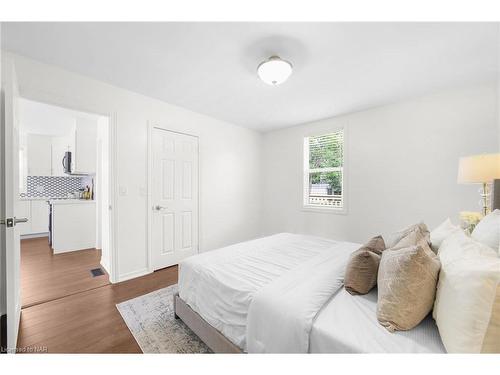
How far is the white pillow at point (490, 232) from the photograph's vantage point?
120 cm

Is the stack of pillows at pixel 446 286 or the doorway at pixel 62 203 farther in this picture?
the doorway at pixel 62 203

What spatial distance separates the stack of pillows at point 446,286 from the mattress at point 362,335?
47mm

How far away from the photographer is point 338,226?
3.54 metres

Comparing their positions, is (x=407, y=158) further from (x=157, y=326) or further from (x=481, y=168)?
(x=157, y=326)

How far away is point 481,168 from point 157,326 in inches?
124

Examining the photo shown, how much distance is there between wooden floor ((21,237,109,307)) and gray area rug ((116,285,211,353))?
824 millimetres

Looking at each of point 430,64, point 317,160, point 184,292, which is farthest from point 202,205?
point 430,64

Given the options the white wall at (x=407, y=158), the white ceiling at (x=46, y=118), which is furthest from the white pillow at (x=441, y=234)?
the white ceiling at (x=46, y=118)

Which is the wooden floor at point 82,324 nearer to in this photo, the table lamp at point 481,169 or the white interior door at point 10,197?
the white interior door at point 10,197

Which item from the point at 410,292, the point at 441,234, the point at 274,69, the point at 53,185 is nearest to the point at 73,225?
the point at 53,185

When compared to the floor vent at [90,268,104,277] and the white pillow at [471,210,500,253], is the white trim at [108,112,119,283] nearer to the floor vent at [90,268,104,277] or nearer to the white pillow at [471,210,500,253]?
the floor vent at [90,268,104,277]
